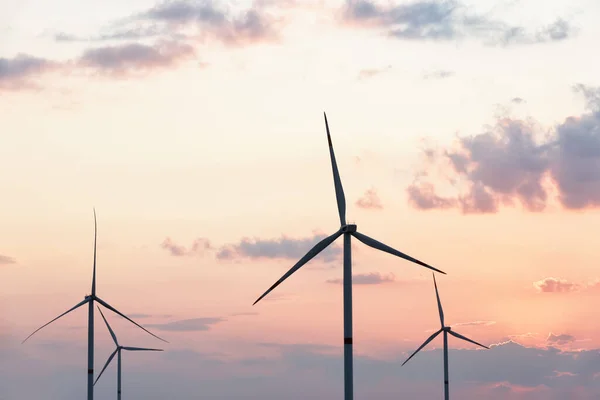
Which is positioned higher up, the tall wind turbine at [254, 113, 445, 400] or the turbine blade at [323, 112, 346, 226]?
the turbine blade at [323, 112, 346, 226]

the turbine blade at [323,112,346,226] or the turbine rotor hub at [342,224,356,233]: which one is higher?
the turbine blade at [323,112,346,226]

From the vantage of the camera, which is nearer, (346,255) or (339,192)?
(346,255)

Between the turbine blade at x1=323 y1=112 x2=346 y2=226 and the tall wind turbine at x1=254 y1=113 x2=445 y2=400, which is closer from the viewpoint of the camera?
the tall wind turbine at x1=254 y1=113 x2=445 y2=400

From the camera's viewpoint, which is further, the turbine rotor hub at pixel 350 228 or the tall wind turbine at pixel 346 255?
the turbine rotor hub at pixel 350 228

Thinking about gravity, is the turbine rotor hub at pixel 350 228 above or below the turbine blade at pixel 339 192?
below

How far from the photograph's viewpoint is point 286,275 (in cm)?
10394

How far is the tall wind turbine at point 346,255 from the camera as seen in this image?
101m

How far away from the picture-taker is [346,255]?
345 ft

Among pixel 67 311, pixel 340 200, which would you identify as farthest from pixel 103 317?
pixel 340 200

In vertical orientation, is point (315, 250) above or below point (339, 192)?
below

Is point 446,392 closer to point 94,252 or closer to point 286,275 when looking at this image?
point 94,252

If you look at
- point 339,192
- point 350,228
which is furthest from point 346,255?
point 339,192

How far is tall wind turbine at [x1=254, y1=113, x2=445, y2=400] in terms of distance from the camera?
331 feet

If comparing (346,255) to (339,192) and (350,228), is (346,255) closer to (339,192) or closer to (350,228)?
(350,228)
